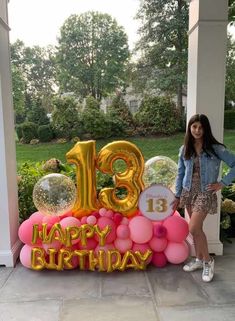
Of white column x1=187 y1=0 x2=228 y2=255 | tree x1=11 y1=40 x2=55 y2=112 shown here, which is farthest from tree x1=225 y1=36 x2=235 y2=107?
tree x1=11 y1=40 x2=55 y2=112

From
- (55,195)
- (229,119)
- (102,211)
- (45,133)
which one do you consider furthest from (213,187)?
(229,119)

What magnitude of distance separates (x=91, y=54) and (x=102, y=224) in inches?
668

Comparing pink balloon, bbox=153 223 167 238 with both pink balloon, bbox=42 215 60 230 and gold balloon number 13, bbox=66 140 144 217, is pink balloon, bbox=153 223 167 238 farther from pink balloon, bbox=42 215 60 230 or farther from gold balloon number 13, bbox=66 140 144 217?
pink balloon, bbox=42 215 60 230

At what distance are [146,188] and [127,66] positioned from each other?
15.3m

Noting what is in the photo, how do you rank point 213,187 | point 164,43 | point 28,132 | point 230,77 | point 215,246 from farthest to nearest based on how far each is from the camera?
point 164,43 → point 230,77 → point 28,132 → point 215,246 → point 213,187

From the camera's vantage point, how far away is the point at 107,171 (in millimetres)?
3246

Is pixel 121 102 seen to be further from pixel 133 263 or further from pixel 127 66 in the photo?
pixel 133 263

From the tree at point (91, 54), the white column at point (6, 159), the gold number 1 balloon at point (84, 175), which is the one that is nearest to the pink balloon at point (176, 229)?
the gold number 1 balloon at point (84, 175)

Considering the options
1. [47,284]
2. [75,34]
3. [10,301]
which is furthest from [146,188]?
[75,34]

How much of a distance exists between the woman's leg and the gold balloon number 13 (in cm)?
58

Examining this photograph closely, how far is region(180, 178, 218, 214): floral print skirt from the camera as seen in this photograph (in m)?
2.88

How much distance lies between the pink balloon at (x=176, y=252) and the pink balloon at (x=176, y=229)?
54 millimetres

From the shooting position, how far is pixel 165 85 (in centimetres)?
1496

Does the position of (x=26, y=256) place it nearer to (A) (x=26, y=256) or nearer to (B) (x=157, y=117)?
(A) (x=26, y=256)
